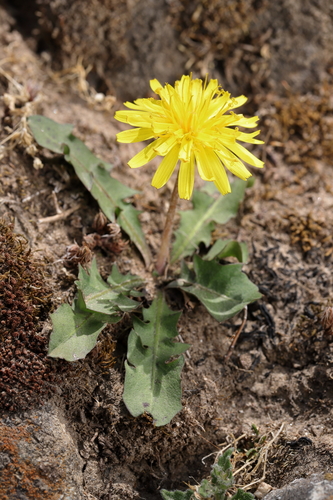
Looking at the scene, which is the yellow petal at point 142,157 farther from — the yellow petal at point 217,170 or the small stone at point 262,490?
the small stone at point 262,490

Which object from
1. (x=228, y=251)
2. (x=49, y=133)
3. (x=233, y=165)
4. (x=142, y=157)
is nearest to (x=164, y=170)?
(x=142, y=157)

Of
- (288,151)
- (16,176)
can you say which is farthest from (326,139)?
(16,176)

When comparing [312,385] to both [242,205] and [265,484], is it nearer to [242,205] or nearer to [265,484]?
[265,484]

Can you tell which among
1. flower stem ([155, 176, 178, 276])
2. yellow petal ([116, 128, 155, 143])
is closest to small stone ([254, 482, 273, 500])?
flower stem ([155, 176, 178, 276])

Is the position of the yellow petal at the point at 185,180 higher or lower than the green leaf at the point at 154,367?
higher

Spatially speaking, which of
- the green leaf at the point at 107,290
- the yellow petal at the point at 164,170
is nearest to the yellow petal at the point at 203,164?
the yellow petal at the point at 164,170

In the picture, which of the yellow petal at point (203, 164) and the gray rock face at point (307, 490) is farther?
the yellow petal at point (203, 164)
